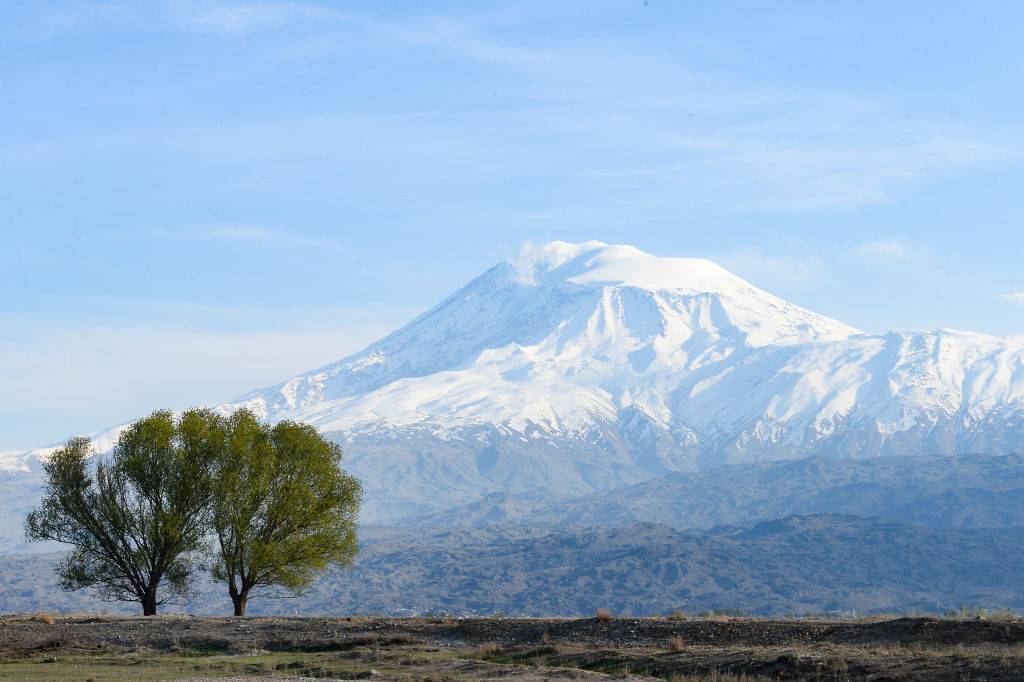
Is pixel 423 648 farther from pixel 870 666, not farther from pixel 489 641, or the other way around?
pixel 870 666

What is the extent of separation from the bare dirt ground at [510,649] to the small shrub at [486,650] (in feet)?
0.36

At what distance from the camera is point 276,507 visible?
6256 cm

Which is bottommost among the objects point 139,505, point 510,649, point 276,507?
point 510,649

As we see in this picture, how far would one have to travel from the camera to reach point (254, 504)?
62062 millimetres

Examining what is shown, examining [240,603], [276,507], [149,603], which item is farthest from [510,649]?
[149,603]

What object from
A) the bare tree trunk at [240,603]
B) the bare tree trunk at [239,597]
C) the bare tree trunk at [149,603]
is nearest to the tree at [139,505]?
the bare tree trunk at [149,603]

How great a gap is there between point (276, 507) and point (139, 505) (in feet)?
21.8

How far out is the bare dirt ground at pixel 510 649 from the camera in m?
36.0

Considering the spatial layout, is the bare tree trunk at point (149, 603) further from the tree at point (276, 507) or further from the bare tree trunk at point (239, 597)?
the bare tree trunk at point (239, 597)

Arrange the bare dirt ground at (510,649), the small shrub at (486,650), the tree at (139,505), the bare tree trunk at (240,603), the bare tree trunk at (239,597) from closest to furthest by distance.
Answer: the bare dirt ground at (510,649)
the small shrub at (486,650)
the tree at (139,505)
the bare tree trunk at (239,597)
the bare tree trunk at (240,603)

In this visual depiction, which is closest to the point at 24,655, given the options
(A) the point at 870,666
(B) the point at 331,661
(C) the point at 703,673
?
(B) the point at 331,661

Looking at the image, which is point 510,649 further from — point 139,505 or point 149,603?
point 139,505

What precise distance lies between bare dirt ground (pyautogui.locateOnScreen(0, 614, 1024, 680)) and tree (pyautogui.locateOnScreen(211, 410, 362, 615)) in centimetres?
908

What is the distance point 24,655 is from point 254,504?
54.3 ft
